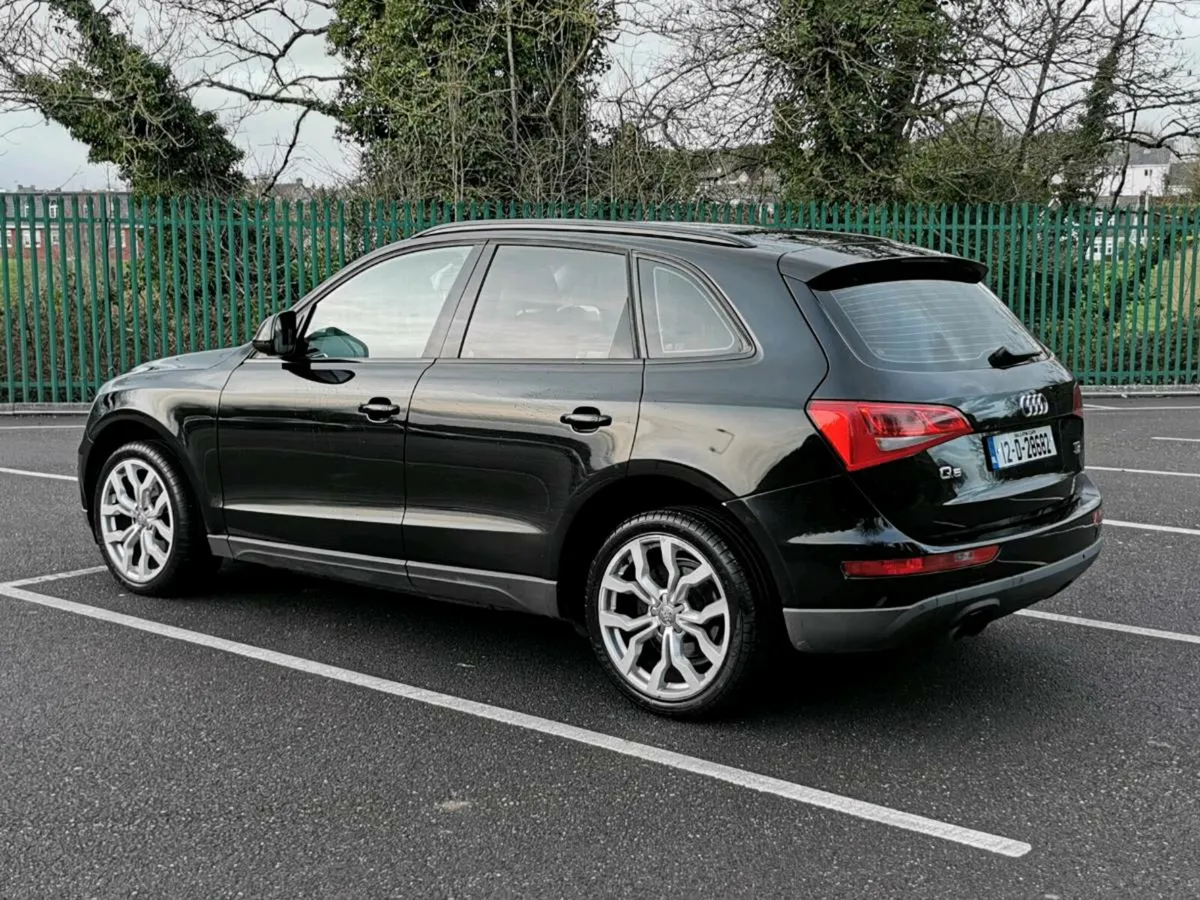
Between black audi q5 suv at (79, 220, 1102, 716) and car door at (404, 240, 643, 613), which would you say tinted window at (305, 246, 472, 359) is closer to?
black audi q5 suv at (79, 220, 1102, 716)

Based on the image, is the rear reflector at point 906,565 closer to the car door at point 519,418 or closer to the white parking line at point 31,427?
the car door at point 519,418

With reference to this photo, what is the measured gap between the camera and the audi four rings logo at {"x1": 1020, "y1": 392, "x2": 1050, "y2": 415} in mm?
4379

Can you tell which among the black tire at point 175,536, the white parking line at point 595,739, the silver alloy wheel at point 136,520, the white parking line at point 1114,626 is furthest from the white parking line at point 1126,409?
the white parking line at point 595,739

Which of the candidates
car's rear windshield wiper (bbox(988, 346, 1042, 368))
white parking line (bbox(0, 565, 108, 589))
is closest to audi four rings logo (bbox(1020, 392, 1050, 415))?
car's rear windshield wiper (bbox(988, 346, 1042, 368))

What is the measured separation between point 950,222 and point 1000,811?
559 inches

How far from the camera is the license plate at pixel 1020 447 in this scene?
4.23 meters

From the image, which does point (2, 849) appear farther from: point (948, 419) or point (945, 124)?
point (945, 124)

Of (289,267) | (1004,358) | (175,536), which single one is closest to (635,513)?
(1004,358)

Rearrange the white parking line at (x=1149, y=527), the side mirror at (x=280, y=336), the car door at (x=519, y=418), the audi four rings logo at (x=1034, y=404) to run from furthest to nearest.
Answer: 1. the white parking line at (x=1149, y=527)
2. the side mirror at (x=280, y=336)
3. the car door at (x=519, y=418)
4. the audi four rings logo at (x=1034, y=404)

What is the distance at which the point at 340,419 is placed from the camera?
5168 millimetres

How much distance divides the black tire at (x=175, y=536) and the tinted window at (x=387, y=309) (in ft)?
3.32

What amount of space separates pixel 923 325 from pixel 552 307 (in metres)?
1.39

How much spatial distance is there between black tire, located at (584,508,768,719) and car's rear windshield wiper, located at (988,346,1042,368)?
1.16 m

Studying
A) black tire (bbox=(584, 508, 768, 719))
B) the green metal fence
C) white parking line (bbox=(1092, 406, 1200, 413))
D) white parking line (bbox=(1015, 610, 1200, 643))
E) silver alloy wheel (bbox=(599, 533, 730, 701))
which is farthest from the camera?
the green metal fence
